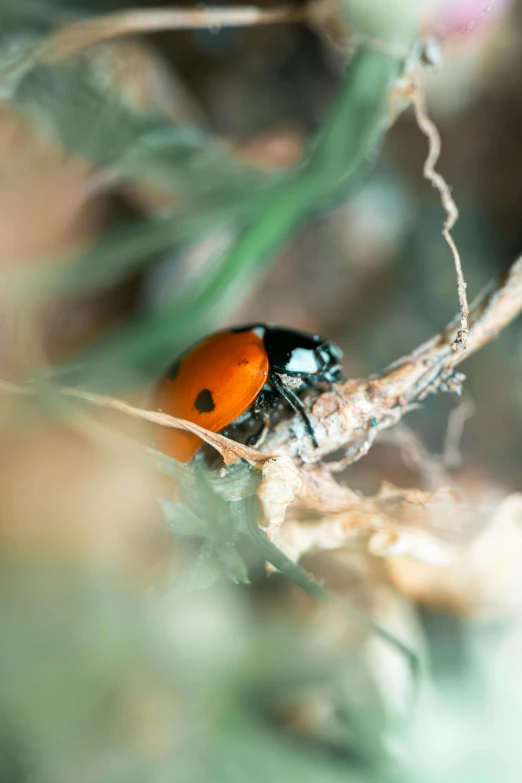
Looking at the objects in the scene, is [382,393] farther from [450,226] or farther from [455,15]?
[455,15]

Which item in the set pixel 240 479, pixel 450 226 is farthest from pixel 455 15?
pixel 240 479

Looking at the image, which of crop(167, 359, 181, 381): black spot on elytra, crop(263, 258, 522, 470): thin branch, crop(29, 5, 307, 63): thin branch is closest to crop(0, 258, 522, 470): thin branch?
crop(263, 258, 522, 470): thin branch

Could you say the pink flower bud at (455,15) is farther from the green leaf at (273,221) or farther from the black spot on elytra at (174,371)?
the black spot on elytra at (174,371)

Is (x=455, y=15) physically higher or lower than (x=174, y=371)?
higher

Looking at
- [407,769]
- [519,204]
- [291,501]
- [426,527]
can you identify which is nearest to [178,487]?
[291,501]

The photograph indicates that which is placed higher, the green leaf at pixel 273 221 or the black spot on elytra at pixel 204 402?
the green leaf at pixel 273 221

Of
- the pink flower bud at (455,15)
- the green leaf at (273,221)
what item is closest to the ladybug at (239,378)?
the green leaf at (273,221)

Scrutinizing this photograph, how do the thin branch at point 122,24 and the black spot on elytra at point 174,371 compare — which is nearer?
the black spot on elytra at point 174,371

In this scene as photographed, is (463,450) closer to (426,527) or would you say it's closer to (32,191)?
(426,527)
